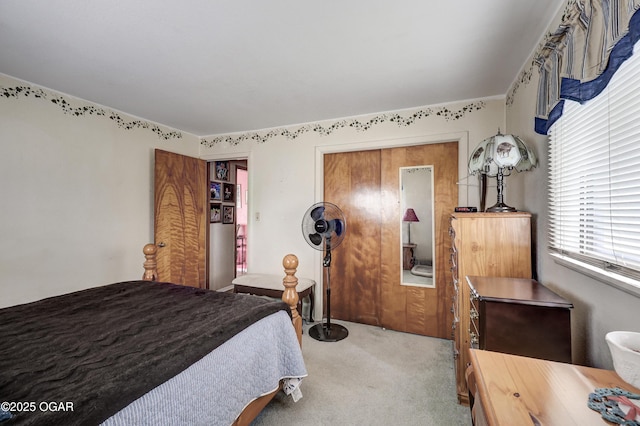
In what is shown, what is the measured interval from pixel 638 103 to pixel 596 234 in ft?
1.73

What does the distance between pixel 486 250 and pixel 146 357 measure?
184cm

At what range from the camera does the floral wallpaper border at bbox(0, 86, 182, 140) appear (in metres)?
2.25

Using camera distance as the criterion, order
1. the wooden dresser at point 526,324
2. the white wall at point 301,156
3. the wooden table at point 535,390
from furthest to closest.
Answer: the white wall at point 301,156 < the wooden dresser at point 526,324 < the wooden table at point 535,390

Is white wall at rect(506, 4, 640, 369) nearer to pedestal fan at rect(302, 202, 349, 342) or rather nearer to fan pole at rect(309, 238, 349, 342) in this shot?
pedestal fan at rect(302, 202, 349, 342)

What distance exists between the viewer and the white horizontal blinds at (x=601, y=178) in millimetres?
924

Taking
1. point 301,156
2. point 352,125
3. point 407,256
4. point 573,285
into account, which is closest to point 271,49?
point 352,125

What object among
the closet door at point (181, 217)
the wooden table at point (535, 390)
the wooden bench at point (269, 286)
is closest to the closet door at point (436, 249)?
the wooden bench at point (269, 286)

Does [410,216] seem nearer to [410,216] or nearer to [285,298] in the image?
[410,216]

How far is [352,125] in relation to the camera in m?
3.09

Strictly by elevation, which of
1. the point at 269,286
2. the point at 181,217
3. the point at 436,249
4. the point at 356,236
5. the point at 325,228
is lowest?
the point at 269,286

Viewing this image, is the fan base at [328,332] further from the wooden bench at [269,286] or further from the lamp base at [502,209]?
the lamp base at [502,209]

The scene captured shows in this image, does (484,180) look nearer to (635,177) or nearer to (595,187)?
(595,187)

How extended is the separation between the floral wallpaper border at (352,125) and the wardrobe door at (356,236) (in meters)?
0.31

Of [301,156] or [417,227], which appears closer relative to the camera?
[417,227]
